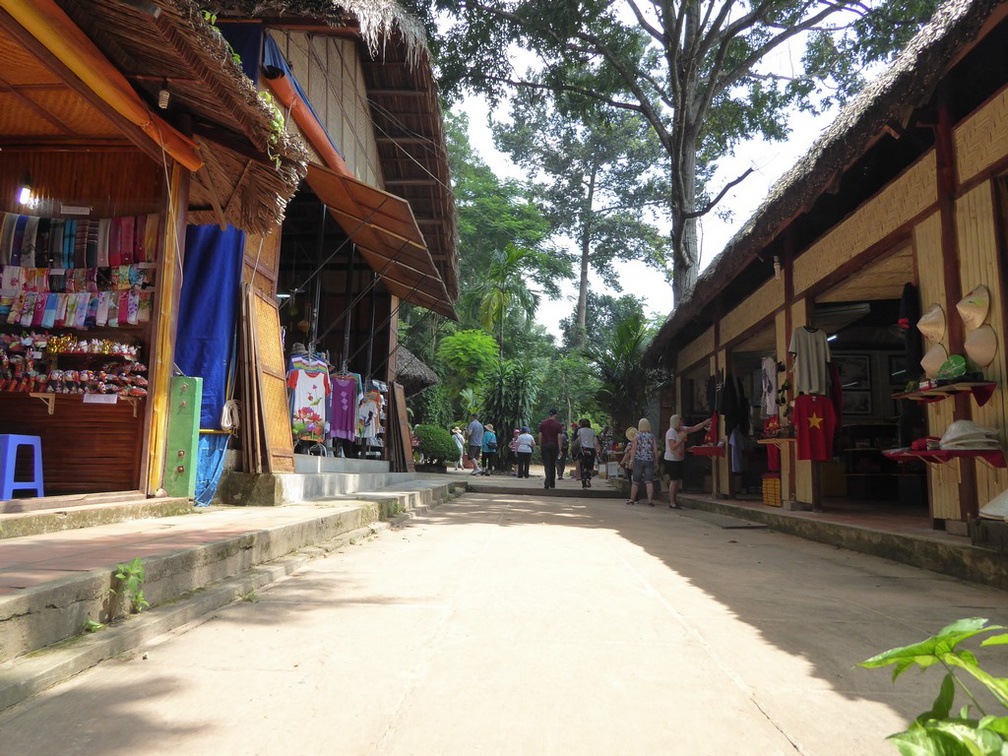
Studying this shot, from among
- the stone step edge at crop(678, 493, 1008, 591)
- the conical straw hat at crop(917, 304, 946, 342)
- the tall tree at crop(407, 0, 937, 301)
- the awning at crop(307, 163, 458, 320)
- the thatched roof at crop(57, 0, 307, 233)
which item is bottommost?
the stone step edge at crop(678, 493, 1008, 591)

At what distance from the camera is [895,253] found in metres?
6.85

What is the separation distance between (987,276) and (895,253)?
1.99 m

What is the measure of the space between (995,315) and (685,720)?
166 inches

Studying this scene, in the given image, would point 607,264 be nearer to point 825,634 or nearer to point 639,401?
point 639,401

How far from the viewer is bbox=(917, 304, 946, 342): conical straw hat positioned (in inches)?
215

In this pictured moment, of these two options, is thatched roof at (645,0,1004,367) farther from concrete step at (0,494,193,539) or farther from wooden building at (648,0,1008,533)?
concrete step at (0,494,193,539)

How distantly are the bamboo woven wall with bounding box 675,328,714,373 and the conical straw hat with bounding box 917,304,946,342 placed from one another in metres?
6.98

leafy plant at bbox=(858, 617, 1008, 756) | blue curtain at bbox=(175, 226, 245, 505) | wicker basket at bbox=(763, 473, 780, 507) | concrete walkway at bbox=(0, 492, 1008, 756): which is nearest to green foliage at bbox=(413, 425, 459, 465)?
wicker basket at bbox=(763, 473, 780, 507)

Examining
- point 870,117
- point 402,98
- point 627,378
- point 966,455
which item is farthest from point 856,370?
point 402,98

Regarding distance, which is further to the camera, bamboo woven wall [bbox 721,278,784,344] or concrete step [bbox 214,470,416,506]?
bamboo woven wall [bbox 721,278,784,344]

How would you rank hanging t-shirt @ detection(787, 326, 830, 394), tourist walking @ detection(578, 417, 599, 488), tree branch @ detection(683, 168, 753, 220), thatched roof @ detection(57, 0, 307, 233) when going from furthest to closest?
tourist walking @ detection(578, 417, 599, 488) → tree branch @ detection(683, 168, 753, 220) → hanging t-shirt @ detection(787, 326, 830, 394) → thatched roof @ detection(57, 0, 307, 233)

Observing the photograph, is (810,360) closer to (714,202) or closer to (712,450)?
(712,450)

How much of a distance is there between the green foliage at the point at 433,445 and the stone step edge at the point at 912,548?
12066 mm

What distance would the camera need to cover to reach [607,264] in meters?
39.6
